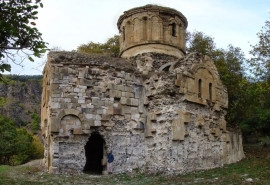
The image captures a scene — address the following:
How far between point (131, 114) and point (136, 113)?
23cm

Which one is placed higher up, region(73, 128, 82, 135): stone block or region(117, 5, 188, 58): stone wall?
region(117, 5, 188, 58): stone wall

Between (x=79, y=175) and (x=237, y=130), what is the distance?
8992 millimetres

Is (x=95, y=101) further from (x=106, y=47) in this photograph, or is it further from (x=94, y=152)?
(x=106, y=47)

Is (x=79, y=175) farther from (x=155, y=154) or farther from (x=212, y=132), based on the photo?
(x=212, y=132)

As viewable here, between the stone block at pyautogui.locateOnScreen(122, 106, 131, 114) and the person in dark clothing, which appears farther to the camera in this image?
the stone block at pyautogui.locateOnScreen(122, 106, 131, 114)

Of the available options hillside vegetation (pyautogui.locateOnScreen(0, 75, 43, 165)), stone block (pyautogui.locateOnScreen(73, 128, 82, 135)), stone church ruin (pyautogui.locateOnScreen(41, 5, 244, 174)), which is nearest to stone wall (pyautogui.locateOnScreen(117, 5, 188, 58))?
stone church ruin (pyautogui.locateOnScreen(41, 5, 244, 174))

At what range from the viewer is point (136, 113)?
1432cm

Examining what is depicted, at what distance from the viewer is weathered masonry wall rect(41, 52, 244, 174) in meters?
13.1

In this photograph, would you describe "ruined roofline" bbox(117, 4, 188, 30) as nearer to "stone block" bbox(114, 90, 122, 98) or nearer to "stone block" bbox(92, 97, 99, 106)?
"stone block" bbox(114, 90, 122, 98)

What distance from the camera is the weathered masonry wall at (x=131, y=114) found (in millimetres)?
13102

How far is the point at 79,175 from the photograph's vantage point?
12633mm

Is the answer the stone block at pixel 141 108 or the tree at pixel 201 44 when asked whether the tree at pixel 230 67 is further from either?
the stone block at pixel 141 108

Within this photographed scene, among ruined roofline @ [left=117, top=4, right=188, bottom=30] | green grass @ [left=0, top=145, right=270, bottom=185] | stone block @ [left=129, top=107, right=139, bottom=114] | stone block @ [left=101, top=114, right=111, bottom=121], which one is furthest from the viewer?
ruined roofline @ [left=117, top=4, right=188, bottom=30]

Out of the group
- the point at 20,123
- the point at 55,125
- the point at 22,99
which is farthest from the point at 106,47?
the point at 22,99
